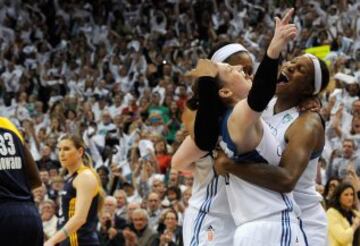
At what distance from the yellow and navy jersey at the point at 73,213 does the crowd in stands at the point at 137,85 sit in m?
2.21

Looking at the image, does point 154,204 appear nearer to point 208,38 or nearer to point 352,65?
point 352,65

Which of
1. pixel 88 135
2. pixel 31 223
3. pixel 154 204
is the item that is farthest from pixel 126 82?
pixel 31 223

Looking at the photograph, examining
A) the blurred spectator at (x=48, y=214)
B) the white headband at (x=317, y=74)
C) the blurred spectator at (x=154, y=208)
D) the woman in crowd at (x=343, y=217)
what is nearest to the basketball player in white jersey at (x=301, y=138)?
the white headband at (x=317, y=74)

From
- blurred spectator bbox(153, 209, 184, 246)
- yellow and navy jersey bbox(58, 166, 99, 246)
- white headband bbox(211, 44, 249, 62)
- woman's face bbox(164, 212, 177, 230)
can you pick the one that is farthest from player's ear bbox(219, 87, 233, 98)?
woman's face bbox(164, 212, 177, 230)

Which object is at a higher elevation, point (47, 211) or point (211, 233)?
point (211, 233)

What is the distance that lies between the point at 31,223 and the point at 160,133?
10.1 metres

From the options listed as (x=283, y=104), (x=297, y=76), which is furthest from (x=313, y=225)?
(x=297, y=76)

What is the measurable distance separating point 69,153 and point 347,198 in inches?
102

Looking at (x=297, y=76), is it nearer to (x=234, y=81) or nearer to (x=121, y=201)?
(x=234, y=81)

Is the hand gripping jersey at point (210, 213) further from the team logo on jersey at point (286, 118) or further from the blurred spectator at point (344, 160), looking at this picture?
the blurred spectator at point (344, 160)

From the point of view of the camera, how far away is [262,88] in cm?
420

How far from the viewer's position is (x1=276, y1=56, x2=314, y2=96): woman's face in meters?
4.97

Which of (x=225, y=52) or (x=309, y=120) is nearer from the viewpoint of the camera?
(x=309, y=120)

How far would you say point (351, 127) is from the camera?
38.5 ft
